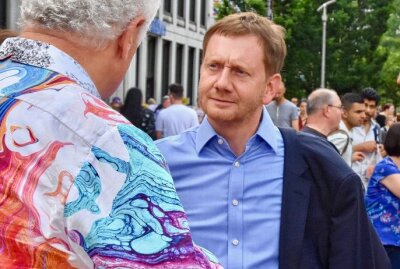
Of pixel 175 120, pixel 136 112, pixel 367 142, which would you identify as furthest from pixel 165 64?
pixel 367 142

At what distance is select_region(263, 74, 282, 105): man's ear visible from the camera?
3777 millimetres

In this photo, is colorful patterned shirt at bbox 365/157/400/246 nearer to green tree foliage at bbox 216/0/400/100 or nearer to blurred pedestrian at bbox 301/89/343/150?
blurred pedestrian at bbox 301/89/343/150

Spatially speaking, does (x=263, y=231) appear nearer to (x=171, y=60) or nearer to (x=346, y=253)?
(x=346, y=253)

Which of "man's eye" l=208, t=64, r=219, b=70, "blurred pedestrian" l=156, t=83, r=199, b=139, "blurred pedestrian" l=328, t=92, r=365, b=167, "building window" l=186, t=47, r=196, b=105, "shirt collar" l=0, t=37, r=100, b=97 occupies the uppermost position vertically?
"shirt collar" l=0, t=37, r=100, b=97

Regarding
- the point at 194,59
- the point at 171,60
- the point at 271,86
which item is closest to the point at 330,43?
the point at 194,59

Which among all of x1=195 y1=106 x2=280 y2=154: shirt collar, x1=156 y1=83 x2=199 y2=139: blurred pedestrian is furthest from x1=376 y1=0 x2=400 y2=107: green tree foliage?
x1=195 y1=106 x2=280 y2=154: shirt collar

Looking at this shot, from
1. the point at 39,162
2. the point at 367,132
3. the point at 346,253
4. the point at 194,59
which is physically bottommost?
the point at 194,59

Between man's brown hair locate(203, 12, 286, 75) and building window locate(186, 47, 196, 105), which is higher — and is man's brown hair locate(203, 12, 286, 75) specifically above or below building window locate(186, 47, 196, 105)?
above

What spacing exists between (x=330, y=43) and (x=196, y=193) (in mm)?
49946

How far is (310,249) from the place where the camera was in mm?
3416

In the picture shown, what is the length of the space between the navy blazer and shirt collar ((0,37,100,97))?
138 centimetres

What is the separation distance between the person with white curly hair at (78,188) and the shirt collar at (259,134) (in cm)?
152

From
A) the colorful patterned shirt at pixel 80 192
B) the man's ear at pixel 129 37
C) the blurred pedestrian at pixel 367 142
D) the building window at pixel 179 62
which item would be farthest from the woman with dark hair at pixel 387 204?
the building window at pixel 179 62

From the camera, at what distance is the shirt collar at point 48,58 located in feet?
7.11
